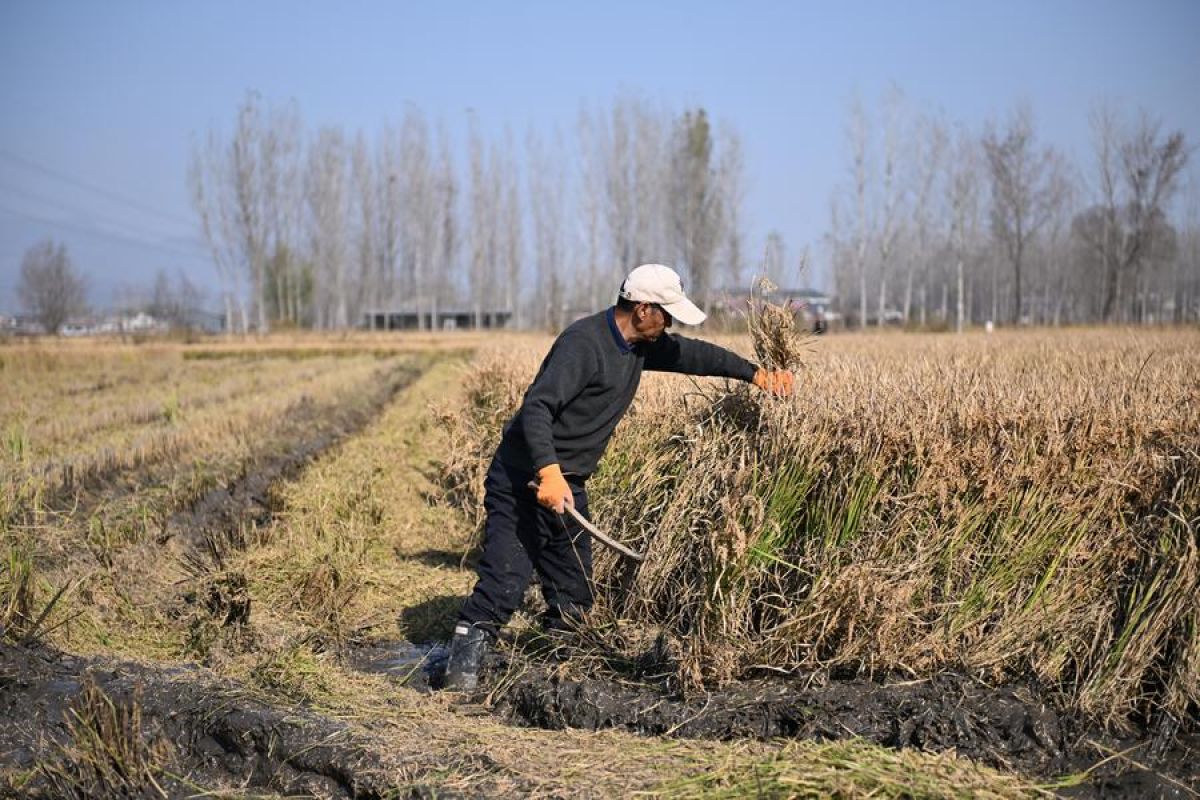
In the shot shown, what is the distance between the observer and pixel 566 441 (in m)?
4.71

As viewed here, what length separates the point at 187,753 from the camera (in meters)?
3.91

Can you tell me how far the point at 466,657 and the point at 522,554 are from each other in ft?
1.63

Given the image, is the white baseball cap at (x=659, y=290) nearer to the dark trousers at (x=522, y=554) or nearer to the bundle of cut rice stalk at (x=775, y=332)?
the bundle of cut rice stalk at (x=775, y=332)

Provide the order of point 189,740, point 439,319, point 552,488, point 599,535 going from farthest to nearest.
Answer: point 439,319, point 599,535, point 552,488, point 189,740

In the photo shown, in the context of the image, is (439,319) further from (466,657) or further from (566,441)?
(466,657)

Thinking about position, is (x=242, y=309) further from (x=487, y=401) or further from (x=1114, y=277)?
(x=487, y=401)

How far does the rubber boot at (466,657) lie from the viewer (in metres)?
4.57

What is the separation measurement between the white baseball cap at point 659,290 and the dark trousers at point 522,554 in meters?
0.89

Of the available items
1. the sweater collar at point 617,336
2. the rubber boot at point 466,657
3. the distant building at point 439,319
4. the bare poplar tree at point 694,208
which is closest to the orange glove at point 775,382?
the sweater collar at point 617,336

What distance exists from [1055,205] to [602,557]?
173ft

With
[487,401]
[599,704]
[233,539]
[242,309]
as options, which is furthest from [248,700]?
[242,309]

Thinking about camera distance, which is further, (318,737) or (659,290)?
(659,290)

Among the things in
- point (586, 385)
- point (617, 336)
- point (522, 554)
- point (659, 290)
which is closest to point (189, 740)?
point (522, 554)

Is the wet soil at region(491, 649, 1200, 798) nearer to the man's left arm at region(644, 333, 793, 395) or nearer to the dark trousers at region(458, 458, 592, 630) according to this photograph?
the dark trousers at region(458, 458, 592, 630)
